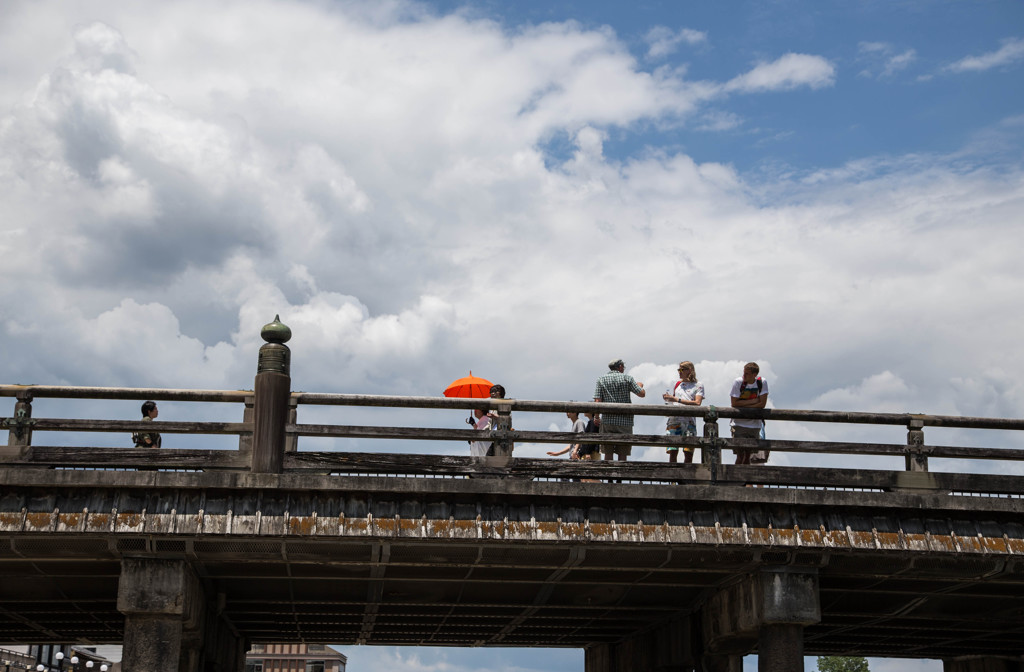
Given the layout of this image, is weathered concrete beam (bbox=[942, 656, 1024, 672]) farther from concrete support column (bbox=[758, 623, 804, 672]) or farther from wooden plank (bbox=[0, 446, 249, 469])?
wooden plank (bbox=[0, 446, 249, 469])

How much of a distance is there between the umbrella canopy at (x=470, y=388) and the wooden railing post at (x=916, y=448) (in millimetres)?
7983

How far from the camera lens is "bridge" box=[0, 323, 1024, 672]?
12.5m

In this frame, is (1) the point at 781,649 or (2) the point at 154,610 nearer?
(2) the point at 154,610

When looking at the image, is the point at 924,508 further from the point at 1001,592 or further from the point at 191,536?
the point at 191,536

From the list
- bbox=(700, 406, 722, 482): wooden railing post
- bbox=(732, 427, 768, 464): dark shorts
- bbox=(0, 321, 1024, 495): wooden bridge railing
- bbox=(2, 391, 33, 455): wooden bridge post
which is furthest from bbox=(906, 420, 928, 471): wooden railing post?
bbox=(2, 391, 33, 455): wooden bridge post

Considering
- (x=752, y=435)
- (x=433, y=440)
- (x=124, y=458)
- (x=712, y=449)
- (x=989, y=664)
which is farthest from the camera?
(x=989, y=664)

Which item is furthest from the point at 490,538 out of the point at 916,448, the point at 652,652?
the point at 652,652

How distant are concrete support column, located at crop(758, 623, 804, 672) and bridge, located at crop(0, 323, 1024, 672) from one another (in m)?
0.03

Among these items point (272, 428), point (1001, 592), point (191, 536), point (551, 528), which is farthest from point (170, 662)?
point (1001, 592)

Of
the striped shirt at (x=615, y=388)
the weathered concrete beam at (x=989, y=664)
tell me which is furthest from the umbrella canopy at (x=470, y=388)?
the weathered concrete beam at (x=989, y=664)

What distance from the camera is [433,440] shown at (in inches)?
520

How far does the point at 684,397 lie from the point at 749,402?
97 centimetres

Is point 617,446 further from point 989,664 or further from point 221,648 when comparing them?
point 989,664

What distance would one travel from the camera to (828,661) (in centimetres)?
9900
